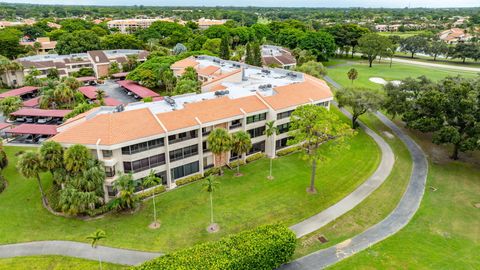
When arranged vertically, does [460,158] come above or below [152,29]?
below

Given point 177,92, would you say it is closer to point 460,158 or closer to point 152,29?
point 460,158

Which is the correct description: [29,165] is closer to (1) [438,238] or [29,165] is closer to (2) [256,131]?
(2) [256,131]

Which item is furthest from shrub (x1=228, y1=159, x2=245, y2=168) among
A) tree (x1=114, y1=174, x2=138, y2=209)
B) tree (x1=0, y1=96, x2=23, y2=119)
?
tree (x1=0, y1=96, x2=23, y2=119)

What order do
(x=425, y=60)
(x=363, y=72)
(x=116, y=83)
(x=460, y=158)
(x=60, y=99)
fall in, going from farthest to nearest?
(x=425, y=60) < (x=363, y=72) < (x=116, y=83) < (x=60, y=99) < (x=460, y=158)

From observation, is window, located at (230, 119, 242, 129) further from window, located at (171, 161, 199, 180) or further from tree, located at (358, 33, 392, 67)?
tree, located at (358, 33, 392, 67)

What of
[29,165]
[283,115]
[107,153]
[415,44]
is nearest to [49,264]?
[29,165]

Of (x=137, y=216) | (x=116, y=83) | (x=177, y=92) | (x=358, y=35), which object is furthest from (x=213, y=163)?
(x=358, y=35)

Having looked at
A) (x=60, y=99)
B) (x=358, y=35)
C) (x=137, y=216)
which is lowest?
(x=137, y=216)
